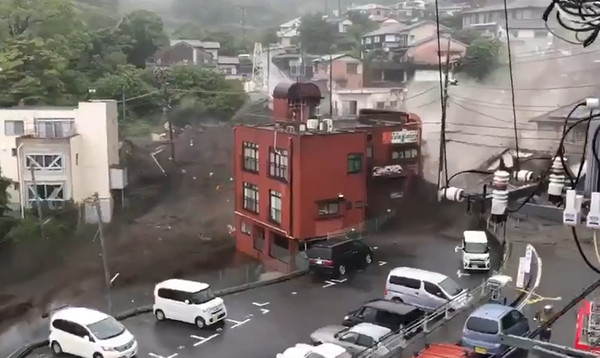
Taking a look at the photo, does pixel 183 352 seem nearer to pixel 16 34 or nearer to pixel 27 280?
pixel 27 280

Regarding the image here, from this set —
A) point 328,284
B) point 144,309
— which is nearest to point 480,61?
point 328,284

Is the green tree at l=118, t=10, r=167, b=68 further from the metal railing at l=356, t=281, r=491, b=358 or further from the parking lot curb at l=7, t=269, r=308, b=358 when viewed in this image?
the metal railing at l=356, t=281, r=491, b=358

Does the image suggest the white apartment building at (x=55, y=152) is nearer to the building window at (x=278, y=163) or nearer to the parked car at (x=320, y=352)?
the building window at (x=278, y=163)

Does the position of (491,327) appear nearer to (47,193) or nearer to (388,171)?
(388,171)

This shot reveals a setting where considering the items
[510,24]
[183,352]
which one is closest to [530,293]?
[183,352]

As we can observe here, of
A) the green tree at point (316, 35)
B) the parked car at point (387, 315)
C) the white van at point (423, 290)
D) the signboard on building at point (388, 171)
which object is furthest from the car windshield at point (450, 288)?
the green tree at point (316, 35)

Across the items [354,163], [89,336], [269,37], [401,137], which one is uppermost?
[269,37]
